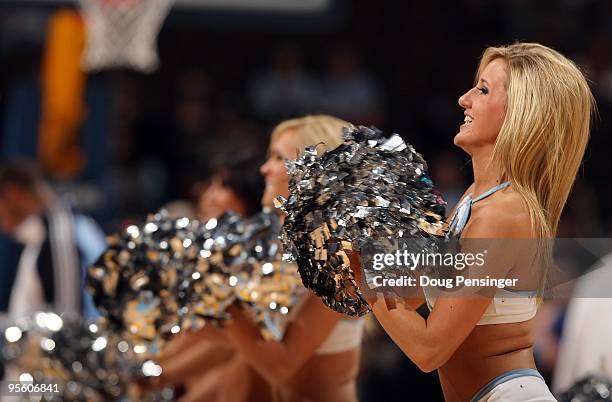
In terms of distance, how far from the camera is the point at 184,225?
9.57 feet

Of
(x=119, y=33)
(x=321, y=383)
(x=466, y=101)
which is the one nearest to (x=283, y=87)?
(x=119, y=33)

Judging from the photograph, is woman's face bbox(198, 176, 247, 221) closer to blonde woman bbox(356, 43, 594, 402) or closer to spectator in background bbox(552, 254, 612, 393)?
spectator in background bbox(552, 254, 612, 393)

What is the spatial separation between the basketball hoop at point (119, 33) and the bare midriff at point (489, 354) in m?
4.69

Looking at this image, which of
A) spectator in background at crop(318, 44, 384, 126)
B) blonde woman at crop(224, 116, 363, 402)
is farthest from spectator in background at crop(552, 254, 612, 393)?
spectator in background at crop(318, 44, 384, 126)

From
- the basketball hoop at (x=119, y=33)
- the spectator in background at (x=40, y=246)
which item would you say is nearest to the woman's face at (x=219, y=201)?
the spectator in background at (x=40, y=246)

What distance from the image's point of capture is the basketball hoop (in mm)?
6656

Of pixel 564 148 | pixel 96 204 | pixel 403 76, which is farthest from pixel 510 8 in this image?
pixel 564 148

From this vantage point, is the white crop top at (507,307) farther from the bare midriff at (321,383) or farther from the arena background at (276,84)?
the arena background at (276,84)

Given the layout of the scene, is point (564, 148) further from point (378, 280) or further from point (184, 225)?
point (184, 225)

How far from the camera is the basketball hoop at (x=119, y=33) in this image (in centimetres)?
666

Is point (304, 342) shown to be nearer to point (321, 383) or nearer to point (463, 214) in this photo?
point (321, 383)

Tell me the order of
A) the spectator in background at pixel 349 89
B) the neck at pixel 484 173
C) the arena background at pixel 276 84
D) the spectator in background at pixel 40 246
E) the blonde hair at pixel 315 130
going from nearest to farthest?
the neck at pixel 484 173
the blonde hair at pixel 315 130
the spectator in background at pixel 40 246
the arena background at pixel 276 84
the spectator in background at pixel 349 89

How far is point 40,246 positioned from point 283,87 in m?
3.19

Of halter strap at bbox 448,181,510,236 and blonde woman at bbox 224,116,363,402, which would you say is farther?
blonde woman at bbox 224,116,363,402
